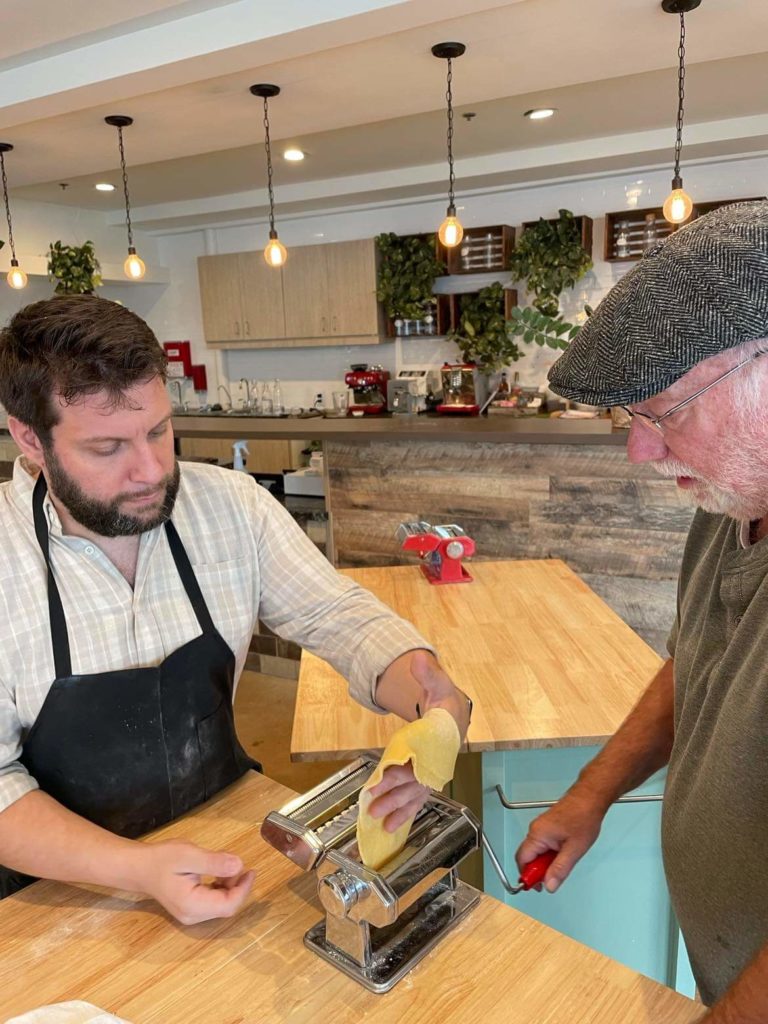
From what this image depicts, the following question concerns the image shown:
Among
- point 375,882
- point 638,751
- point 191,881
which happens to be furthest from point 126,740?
point 638,751

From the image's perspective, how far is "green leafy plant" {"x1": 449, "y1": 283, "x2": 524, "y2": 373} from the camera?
610 cm

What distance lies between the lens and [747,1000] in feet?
2.52

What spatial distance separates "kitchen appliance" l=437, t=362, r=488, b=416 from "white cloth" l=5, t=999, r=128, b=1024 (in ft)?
17.5

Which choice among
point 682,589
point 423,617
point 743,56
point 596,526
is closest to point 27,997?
point 682,589

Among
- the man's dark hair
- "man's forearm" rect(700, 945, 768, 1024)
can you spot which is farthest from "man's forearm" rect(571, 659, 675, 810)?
the man's dark hair

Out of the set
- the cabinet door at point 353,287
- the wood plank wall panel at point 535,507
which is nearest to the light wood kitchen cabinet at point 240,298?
the cabinet door at point 353,287

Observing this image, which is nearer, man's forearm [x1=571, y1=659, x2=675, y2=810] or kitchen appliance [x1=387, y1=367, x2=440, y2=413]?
man's forearm [x1=571, y1=659, x2=675, y2=810]

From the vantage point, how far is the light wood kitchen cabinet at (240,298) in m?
7.00

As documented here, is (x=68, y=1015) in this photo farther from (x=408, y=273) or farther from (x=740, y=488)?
(x=408, y=273)

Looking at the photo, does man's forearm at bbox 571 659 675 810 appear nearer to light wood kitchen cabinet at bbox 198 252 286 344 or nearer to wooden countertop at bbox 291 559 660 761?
wooden countertop at bbox 291 559 660 761

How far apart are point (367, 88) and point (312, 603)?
327 cm

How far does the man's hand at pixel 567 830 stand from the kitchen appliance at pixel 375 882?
0.27 meters

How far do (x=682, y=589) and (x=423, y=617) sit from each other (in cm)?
114

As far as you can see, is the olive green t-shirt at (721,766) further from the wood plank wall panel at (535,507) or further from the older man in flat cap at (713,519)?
the wood plank wall panel at (535,507)
